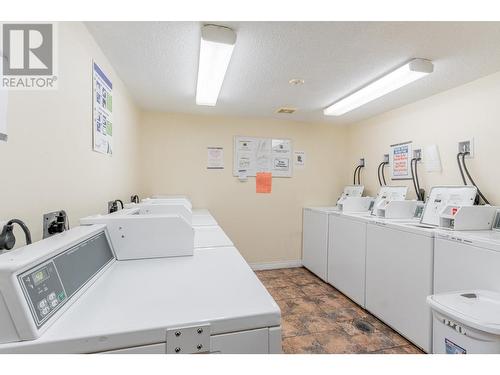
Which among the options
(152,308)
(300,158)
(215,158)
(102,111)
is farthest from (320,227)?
(152,308)

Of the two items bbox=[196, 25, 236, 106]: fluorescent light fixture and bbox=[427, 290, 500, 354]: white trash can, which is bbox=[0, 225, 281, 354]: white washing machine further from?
bbox=[196, 25, 236, 106]: fluorescent light fixture

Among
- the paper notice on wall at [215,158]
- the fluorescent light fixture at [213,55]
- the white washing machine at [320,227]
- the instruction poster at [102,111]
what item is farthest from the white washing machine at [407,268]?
the instruction poster at [102,111]

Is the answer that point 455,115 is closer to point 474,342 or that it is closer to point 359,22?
point 359,22

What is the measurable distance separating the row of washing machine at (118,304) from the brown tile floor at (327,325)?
4.34 ft

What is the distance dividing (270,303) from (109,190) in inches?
69.2

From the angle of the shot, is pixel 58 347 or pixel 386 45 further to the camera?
pixel 386 45

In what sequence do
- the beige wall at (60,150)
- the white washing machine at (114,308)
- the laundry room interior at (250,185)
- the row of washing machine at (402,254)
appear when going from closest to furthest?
the white washing machine at (114,308) → the laundry room interior at (250,185) → the beige wall at (60,150) → the row of washing machine at (402,254)

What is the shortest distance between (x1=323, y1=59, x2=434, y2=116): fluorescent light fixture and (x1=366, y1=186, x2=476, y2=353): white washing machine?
3.51ft

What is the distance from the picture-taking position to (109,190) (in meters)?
2.09

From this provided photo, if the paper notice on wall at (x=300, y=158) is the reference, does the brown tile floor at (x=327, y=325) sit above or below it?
below

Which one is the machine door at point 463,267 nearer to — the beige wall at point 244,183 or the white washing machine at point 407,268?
the white washing machine at point 407,268

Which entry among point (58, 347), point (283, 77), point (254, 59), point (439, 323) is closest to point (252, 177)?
point (283, 77)

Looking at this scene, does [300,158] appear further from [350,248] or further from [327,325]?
[327,325]

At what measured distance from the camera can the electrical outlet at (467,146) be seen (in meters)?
2.30
